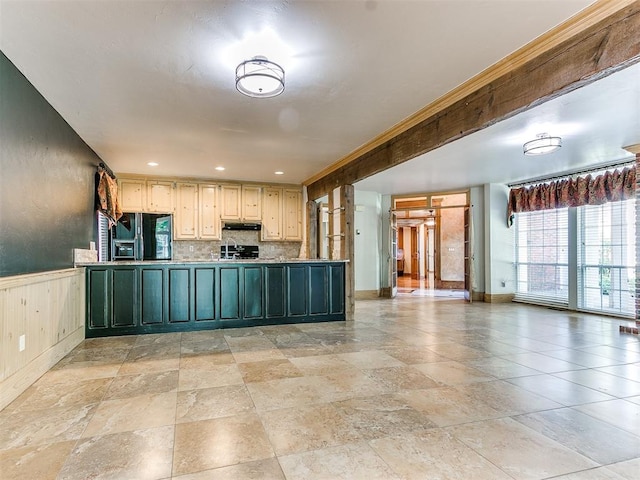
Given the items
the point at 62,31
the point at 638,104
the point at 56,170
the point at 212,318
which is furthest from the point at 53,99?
the point at 638,104

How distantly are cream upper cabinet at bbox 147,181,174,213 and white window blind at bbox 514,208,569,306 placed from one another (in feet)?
24.3

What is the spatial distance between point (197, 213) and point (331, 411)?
5.64m

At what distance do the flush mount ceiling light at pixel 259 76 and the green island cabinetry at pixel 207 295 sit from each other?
2936 mm

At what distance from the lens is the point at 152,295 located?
488cm

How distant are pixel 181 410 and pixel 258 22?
262 centimetres

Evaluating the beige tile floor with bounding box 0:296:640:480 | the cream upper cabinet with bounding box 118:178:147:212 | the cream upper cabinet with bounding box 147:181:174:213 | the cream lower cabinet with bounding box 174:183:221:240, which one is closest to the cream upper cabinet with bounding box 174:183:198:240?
the cream lower cabinet with bounding box 174:183:221:240

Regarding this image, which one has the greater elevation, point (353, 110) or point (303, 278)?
point (353, 110)

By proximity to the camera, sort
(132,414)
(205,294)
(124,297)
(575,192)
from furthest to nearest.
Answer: (575,192) → (205,294) → (124,297) → (132,414)

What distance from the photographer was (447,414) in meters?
2.40

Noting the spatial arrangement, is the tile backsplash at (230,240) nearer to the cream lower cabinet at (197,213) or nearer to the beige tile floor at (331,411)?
the cream lower cabinet at (197,213)

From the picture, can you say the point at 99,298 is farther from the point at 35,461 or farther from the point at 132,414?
the point at 35,461

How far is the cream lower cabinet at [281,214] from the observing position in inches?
302

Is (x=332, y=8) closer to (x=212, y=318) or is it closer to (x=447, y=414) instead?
(x=447, y=414)

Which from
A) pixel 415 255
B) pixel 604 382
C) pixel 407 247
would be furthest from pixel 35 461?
pixel 407 247
